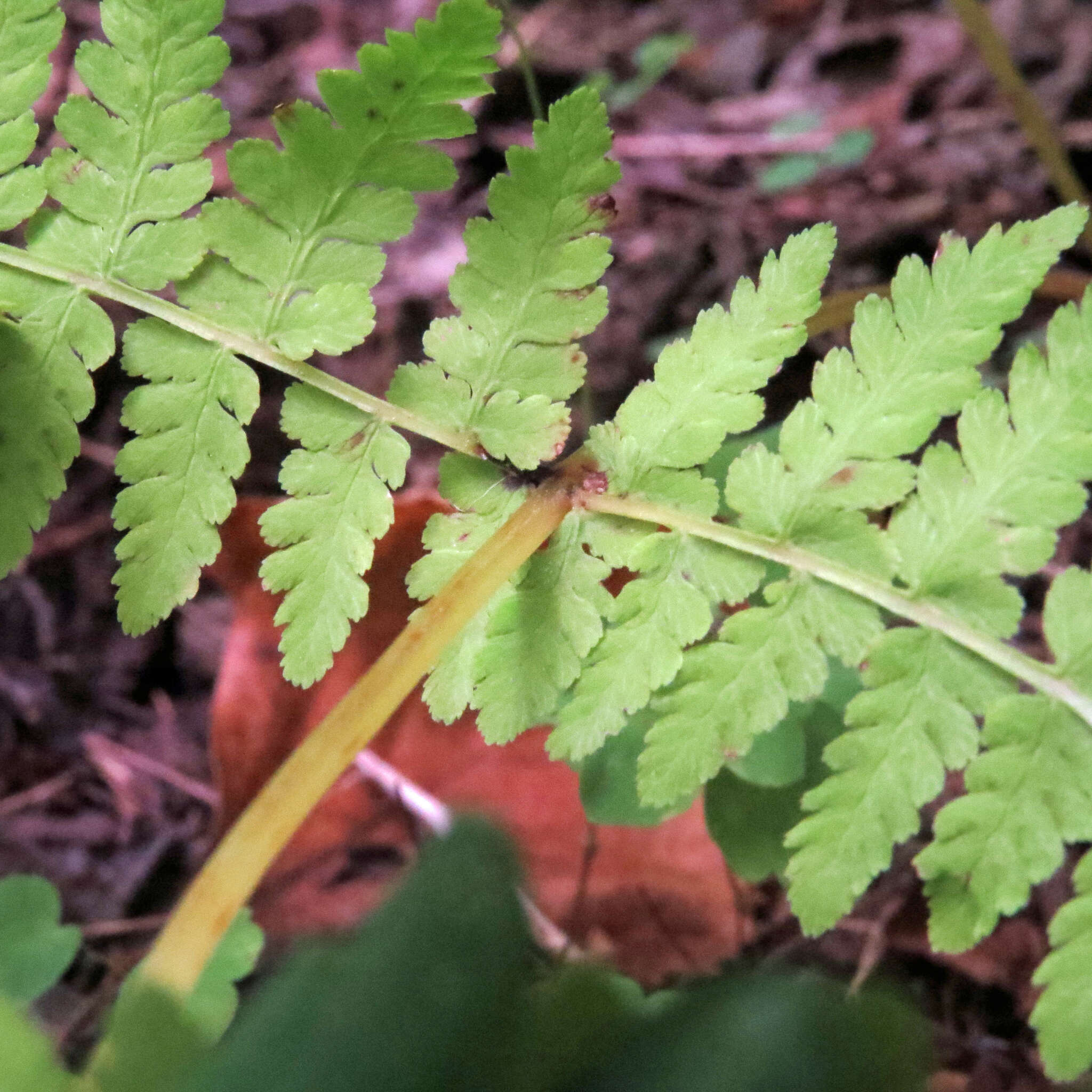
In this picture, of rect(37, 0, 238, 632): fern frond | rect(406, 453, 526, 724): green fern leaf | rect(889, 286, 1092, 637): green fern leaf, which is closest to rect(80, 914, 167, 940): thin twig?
rect(37, 0, 238, 632): fern frond

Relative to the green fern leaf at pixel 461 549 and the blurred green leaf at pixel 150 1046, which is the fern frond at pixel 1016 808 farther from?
the blurred green leaf at pixel 150 1046

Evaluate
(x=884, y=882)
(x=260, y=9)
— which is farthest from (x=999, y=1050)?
(x=260, y=9)

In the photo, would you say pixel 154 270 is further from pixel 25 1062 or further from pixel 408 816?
pixel 408 816

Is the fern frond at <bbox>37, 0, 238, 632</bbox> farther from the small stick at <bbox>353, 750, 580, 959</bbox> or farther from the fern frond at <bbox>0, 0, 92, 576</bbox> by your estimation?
the small stick at <bbox>353, 750, 580, 959</bbox>

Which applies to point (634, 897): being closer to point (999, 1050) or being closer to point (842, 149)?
point (999, 1050)

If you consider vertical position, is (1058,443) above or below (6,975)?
above

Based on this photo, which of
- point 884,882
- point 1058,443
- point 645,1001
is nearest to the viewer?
point 1058,443
